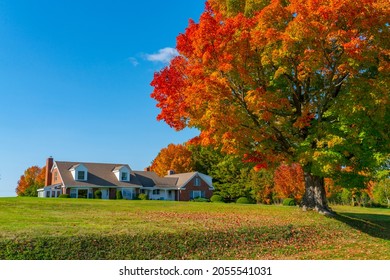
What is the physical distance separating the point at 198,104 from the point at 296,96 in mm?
6425

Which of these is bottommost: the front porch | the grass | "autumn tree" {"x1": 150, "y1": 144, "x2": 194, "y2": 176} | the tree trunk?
the grass

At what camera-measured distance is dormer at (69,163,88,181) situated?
51.1 meters

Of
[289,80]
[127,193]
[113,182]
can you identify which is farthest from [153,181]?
[289,80]

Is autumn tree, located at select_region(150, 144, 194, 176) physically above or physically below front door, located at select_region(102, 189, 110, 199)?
above

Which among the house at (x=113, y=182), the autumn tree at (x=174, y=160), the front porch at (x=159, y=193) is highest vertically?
the autumn tree at (x=174, y=160)

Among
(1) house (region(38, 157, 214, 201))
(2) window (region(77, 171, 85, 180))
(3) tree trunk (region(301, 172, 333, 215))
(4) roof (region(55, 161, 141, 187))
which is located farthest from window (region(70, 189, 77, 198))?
(3) tree trunk (region(301, 172, 333, 215))

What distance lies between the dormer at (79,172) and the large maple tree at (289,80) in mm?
34298

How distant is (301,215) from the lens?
2148 cm

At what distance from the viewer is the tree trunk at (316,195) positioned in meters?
22.1

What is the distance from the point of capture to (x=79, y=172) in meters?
51.6

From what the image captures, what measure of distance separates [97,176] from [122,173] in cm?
377

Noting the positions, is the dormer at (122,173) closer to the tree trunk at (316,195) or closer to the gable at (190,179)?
the gable at (190,179)

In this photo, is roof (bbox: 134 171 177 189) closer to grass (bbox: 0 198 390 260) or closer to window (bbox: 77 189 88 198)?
window (bbox: 77 189 88 198)

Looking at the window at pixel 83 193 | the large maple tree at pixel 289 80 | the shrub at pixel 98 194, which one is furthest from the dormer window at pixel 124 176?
the large maple tree at pixel 289 80
